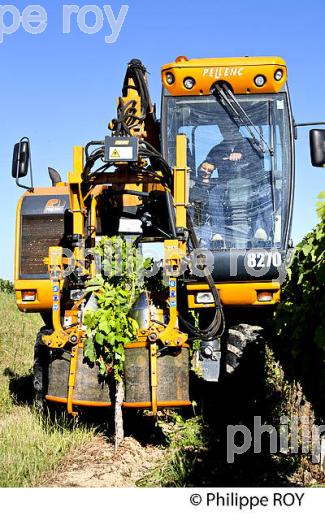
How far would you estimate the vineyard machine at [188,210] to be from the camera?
712 centimetres

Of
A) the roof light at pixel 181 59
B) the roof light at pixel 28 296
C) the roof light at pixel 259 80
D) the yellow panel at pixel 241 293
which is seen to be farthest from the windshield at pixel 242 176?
the roof light at pixel 28 296

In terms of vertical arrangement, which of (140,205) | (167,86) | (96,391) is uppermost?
(167,86)

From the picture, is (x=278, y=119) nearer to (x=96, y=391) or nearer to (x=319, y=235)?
(x=319, y=235)

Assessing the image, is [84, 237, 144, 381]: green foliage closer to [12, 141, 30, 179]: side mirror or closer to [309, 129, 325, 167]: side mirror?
[12, 141, 30, 179]: side mirror

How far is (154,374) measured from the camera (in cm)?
639

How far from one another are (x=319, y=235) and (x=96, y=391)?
2.35m

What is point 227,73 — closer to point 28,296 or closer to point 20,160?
point 20,160

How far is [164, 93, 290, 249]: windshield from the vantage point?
7.88 metres

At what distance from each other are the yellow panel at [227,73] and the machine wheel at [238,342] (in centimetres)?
251

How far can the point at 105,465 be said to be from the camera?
6.19 metres

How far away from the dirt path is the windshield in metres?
2.20

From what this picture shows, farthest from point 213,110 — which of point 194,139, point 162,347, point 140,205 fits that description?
point 162,347

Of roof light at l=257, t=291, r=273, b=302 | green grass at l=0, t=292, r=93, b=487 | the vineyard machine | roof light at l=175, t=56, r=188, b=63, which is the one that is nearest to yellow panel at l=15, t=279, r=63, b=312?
the vineyard machine

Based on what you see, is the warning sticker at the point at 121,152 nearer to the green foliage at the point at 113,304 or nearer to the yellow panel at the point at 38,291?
the green foliage at the point at 113,304
